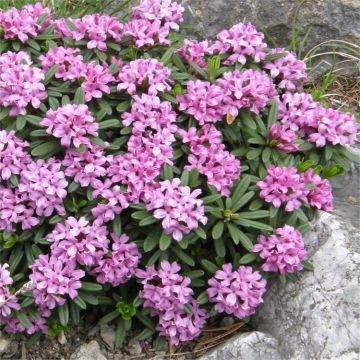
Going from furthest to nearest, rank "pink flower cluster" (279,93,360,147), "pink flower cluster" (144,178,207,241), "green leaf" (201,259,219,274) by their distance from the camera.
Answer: "pink flower cluster" (279,93,360,147) < "green leaf" (201,259,219,274) < "pink flower cluster" (144,178,207,241)

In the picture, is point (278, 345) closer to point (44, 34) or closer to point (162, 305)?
point (162, 305)

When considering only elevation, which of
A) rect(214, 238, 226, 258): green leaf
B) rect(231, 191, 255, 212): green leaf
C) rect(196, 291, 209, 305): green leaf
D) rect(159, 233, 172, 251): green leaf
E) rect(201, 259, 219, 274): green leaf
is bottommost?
rect(196, 291, 209, 305): green leaf

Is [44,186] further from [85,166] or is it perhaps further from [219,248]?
[219,248]

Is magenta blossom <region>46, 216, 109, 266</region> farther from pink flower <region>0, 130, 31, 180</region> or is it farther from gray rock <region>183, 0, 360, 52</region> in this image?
gray rock <region>183, 0, 360, 52</region>

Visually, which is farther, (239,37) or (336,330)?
(239,37)

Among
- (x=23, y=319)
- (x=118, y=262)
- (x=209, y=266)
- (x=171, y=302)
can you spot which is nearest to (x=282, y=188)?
(x=209, y=266)

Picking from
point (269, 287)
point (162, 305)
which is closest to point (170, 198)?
point (162, 305)

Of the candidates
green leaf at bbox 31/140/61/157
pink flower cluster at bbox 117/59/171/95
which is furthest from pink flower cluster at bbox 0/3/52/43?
green leaf at bbox 31/140/61/157
